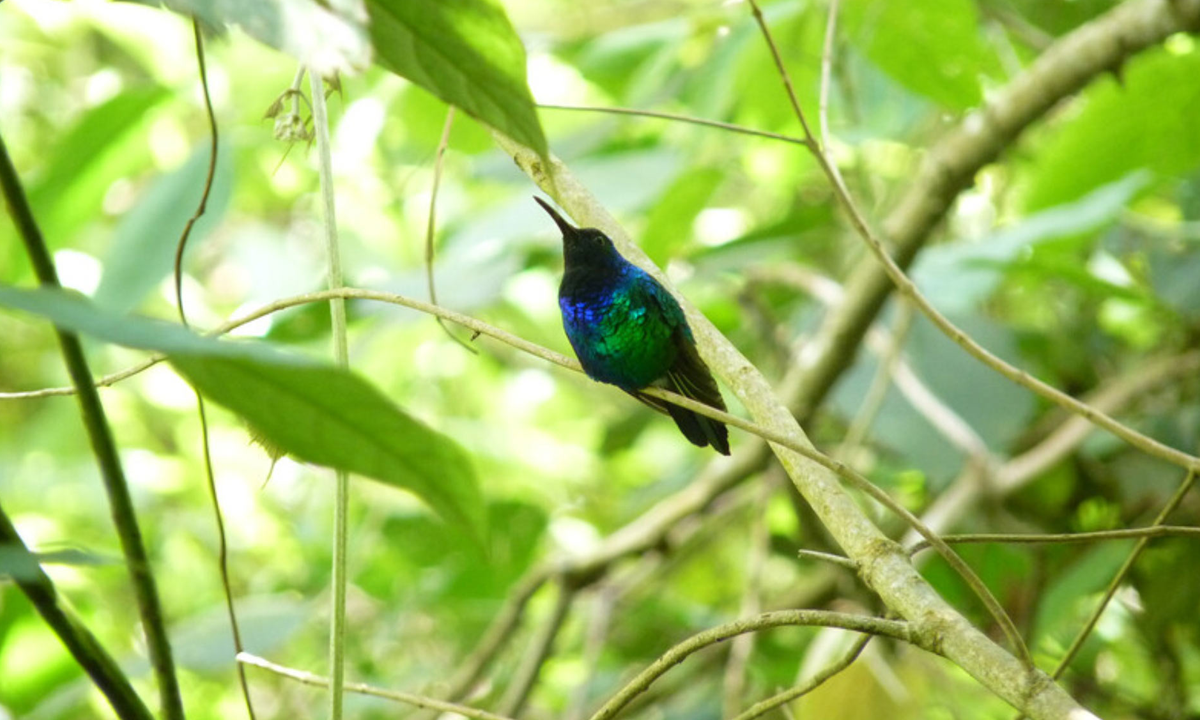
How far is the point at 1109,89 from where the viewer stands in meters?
2.30

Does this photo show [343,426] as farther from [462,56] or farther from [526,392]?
[526,392]

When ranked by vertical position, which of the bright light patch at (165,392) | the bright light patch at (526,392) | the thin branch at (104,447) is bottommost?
the thin branch at (104,447)

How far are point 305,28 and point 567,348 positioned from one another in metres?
2.95

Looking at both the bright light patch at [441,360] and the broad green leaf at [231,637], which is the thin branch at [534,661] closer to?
the broad green leaf at [231,637]

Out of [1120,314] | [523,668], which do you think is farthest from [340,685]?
[1120,314]

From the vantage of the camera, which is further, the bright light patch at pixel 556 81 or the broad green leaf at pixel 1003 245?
the bright light patch at pixel 556 81

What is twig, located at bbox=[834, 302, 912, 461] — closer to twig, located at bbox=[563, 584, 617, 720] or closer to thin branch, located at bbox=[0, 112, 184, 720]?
twig, located at bbox=[563, 584, 617, 720]

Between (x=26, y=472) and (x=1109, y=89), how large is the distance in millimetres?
3246

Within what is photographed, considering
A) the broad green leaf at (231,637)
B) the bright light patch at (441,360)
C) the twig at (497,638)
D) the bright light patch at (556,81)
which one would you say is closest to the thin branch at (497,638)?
the twig at (497,638)

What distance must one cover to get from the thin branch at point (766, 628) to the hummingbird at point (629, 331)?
0.48 m

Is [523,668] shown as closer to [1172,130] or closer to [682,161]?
[682,161]

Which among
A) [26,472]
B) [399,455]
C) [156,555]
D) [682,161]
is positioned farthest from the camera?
[26,472]

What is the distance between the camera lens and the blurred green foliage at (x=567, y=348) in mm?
2197

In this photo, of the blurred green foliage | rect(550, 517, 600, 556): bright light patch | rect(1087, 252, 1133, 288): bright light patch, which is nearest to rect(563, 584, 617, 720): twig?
the blurred green foliage
